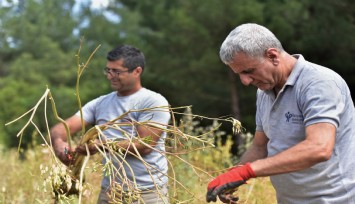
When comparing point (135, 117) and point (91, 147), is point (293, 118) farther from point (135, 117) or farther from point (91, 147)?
point (135, 117)

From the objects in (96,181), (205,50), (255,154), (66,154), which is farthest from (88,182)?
(205,50)

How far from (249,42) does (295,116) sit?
406mm

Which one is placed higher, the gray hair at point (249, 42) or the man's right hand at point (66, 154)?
the gray hair at point (249, 42)

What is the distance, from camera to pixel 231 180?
2.81 metres

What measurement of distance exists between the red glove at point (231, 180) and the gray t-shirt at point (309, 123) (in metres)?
0.35

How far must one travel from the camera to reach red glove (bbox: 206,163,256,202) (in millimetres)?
2799

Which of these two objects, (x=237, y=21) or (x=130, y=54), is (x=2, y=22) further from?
(x=130, y=54)

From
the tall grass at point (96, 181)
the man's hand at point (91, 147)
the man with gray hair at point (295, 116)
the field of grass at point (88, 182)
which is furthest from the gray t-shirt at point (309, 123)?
the tall grass at point (96, 181)

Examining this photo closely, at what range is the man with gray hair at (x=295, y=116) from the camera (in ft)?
9.21

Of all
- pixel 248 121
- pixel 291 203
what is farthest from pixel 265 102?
pixel 248 121

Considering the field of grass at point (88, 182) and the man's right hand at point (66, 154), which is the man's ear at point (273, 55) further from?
the field of grass at point (88, 182)

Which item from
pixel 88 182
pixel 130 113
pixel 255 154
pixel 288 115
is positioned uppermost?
pixel 288 115

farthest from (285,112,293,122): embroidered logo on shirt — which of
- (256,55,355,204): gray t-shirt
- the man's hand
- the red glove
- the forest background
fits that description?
the forest background

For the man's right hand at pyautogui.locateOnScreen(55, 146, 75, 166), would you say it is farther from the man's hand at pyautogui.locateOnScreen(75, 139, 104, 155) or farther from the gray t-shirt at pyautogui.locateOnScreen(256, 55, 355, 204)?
the gray t-shirt at pyautogui.locateOnScreen(256, 55, 355, 204)
